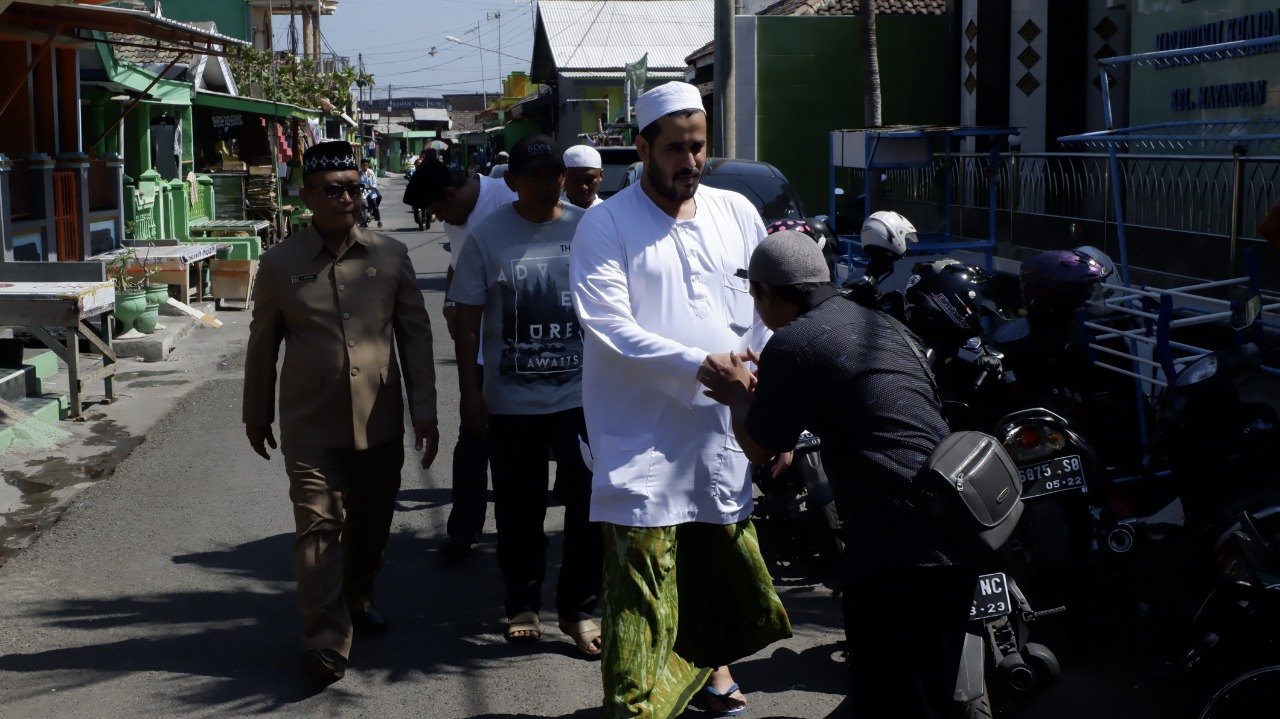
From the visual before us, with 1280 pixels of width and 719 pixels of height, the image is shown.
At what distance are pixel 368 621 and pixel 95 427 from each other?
5303 mm

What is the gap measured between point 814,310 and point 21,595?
4.37 metres

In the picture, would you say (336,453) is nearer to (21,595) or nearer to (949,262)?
(21,595)

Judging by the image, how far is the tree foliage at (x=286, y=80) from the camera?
3362 cm

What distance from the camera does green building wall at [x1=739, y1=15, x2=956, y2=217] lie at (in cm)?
2294

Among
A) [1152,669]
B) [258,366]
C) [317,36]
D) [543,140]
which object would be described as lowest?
[1152,669]

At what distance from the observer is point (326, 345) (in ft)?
16.3

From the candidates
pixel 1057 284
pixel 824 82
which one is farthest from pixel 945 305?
pixel 824 82

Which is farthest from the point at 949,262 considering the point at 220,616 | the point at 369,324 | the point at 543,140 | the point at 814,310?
the point at 220,616

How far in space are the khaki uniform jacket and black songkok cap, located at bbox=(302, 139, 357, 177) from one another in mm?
250

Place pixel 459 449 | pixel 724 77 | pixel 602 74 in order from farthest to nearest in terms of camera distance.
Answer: pixel 602 74, pixel 724 77, pixel 459 449

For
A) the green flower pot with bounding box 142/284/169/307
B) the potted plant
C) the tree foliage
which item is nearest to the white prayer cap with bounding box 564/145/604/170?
the potted plant

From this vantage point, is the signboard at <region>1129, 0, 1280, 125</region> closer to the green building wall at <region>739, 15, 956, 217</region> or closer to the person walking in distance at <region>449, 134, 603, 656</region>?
the person walking in distance at <region>449, 134, 603, 656</region>

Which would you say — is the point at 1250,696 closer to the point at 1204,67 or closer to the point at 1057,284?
the point at 1057,284

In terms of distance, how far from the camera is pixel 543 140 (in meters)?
5.36
